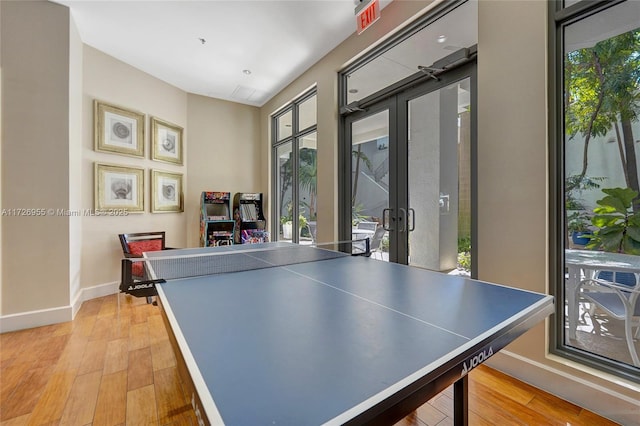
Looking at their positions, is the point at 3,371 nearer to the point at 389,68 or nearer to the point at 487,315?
the point at 487,315

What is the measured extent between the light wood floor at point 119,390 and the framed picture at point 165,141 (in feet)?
9.41

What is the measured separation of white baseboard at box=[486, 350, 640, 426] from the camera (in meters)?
1.64

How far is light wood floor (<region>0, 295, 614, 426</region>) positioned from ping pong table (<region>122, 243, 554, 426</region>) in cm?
79

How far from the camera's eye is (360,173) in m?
3.81

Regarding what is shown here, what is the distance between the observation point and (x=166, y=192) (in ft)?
16.1

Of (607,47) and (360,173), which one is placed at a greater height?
(607,47)

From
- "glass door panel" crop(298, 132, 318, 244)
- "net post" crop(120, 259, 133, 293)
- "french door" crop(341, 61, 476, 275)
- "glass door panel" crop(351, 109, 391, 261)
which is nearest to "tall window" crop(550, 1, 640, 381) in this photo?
"french door" crop(341, 61, 476, 275)

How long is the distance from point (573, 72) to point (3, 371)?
15.4 feet

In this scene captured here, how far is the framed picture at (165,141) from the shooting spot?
4.66 meters

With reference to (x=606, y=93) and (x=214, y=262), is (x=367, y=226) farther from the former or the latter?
(x=606, y=93)

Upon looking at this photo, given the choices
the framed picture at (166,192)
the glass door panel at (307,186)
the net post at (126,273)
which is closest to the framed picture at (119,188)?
the framed picture at (166,192)

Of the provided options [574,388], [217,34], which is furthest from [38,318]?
[574,388]

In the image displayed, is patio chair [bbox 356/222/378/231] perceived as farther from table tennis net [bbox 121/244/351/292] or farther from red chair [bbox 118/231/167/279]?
red chair [bbox 118/231/167/279]

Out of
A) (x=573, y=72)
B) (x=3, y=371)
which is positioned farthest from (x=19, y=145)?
(x=573, y=72)
